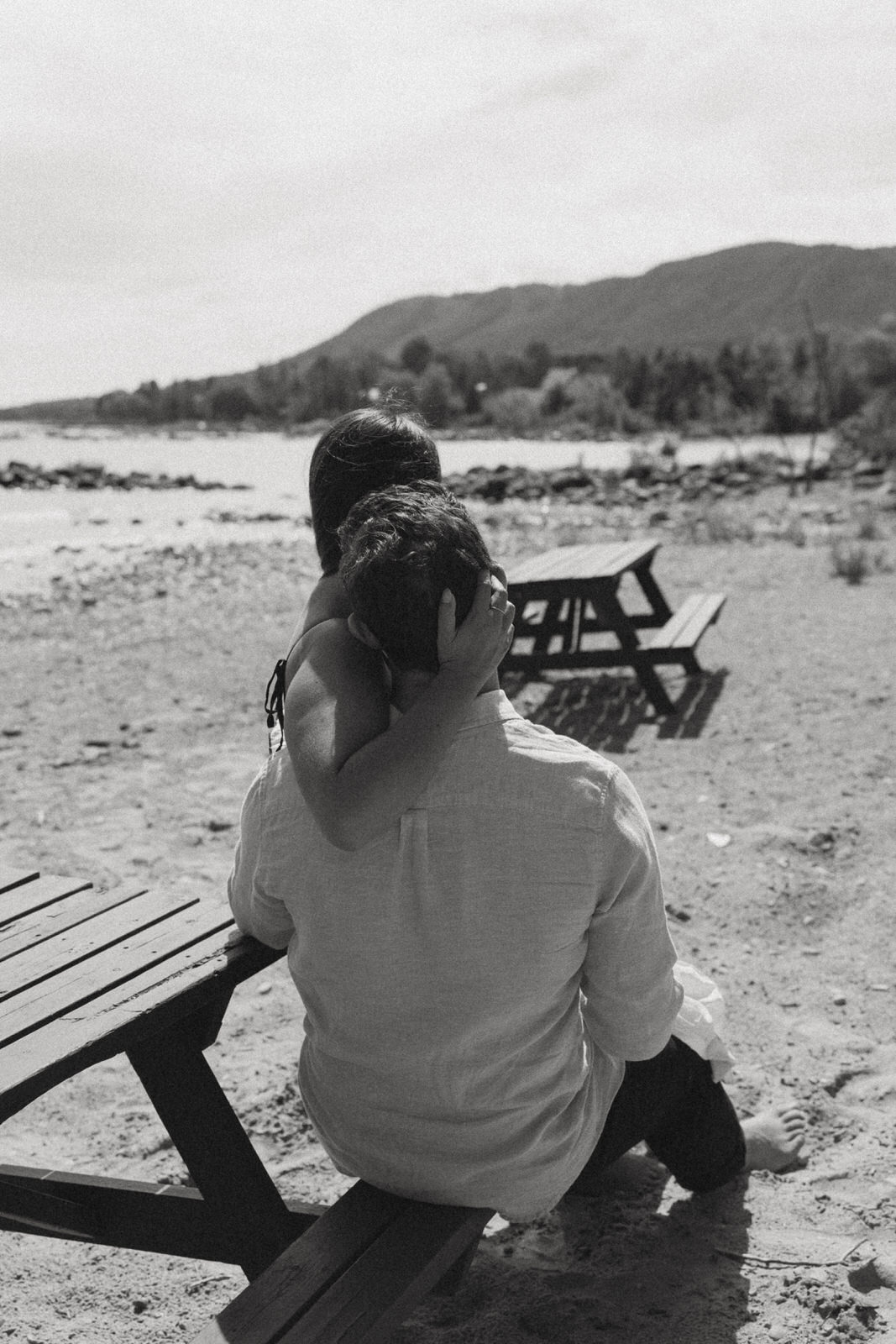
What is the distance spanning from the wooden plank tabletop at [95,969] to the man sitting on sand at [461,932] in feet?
0.34

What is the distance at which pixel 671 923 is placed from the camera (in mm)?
3645

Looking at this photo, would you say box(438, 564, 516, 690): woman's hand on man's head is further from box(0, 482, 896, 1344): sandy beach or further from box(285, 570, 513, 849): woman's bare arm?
box(0, 482, 896, 1344): sandy beach

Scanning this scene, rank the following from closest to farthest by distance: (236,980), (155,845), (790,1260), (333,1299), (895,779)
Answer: (333,1299)
(236,980)
(790,1260)
(155,845)
(895,779)

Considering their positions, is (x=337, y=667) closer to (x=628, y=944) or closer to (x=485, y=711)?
(x=485, y=711)

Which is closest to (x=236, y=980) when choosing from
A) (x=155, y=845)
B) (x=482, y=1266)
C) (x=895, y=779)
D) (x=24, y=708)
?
(x=482, y=1266)

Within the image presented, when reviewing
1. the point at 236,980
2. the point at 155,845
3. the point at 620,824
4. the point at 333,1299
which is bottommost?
the point at 155,845

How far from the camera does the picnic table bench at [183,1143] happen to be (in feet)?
5.21

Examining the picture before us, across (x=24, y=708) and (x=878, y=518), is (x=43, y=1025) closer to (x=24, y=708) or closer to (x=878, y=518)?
(x=24, y=708)

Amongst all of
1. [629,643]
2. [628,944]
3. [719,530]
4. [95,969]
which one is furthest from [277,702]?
[719,530]

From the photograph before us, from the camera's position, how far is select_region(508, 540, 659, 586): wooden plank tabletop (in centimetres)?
579

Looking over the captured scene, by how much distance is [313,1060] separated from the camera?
1956 millimetres

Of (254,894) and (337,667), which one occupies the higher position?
(337,667)

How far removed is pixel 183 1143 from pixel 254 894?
16.9 inches

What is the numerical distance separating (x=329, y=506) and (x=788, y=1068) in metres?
1.71
